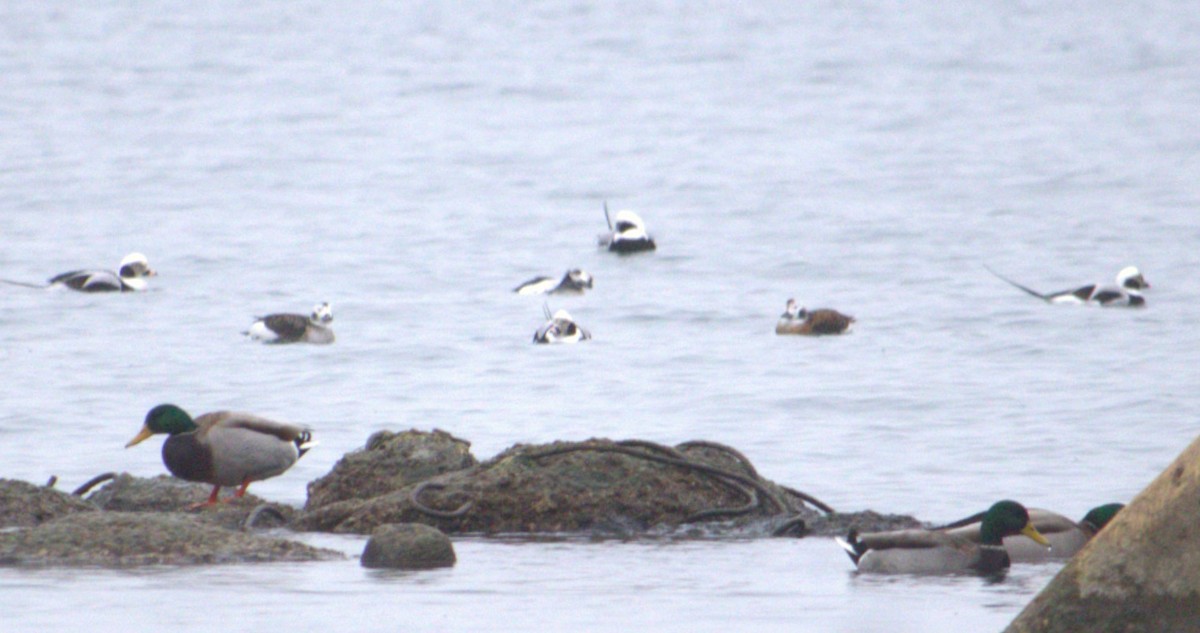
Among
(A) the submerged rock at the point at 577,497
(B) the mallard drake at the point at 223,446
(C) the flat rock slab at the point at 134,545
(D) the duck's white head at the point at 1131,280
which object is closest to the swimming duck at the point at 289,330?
(D) the duck's white head at the point at 1131,280

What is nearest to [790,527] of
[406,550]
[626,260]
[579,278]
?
[406,550]

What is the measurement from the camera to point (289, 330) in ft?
89.7

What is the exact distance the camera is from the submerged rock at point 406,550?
986 centimetres

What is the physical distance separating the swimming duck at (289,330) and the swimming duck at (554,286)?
5.69 meters

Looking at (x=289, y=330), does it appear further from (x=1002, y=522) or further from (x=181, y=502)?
(x=1002, y=522)

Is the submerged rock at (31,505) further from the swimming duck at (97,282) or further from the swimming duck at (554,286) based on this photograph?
the swimming duck at (554,286)

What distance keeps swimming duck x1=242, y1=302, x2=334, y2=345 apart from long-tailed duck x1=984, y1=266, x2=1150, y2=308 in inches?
416

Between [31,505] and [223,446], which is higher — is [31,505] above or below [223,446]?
below

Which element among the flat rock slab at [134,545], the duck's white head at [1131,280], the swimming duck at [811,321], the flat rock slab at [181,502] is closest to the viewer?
the flat rock slab at [134,545]

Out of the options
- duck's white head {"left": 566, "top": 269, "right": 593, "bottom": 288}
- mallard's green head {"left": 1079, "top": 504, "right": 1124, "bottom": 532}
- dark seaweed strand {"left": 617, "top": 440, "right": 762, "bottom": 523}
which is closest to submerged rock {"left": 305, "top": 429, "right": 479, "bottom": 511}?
dark seaweed strand {"left": 617, "top": 440, "right": 762, "bottom": 523}

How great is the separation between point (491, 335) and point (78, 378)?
7.07 meters

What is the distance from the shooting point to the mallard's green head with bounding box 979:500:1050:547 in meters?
10.5

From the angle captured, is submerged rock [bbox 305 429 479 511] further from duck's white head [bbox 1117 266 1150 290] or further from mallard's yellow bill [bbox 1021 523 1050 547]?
duck's white head [bbox 1117 266 1150 290]

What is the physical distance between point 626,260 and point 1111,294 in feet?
36.9
